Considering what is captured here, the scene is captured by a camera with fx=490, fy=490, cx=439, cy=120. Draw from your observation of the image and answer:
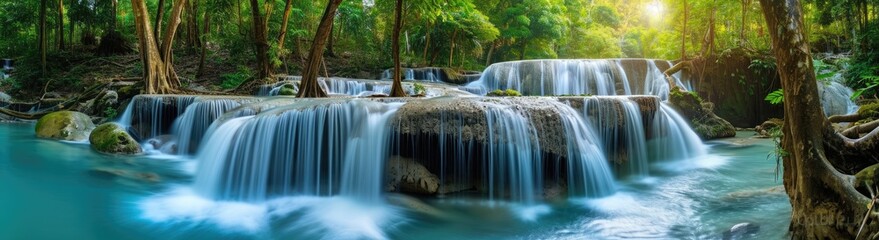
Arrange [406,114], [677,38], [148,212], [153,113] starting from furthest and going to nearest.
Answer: [677,38]
[153,113]
[406,114]
[148,212]

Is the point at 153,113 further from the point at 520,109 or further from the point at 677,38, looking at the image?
the point at 677,38

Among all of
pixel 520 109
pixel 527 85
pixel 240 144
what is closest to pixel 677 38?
pixel 527 85

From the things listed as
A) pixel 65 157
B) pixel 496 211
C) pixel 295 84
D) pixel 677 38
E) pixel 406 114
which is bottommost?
pixel 496 211

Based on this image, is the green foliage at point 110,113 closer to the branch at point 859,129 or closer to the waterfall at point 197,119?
the waterfall at point 197,119

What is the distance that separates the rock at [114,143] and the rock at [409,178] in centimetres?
621

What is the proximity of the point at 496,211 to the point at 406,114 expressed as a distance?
1805mm

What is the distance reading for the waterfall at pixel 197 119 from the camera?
10.5 metres

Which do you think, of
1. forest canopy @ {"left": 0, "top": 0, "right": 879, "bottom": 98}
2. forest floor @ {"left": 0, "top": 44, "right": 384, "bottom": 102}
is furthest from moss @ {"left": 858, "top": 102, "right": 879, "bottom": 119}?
forest floor @ {"left": 0, "top": 44, "right": 384, "bottom": 102}

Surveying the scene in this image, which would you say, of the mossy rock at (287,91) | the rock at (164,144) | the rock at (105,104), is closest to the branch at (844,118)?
the rock at (164,144)

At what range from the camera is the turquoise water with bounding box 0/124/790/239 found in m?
5.14

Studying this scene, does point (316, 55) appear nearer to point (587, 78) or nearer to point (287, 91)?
point (287, 91)

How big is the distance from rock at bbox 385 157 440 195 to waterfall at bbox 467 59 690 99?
38.7 ft

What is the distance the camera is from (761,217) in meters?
5.03

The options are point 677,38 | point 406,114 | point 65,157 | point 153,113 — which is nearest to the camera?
point 406,114
